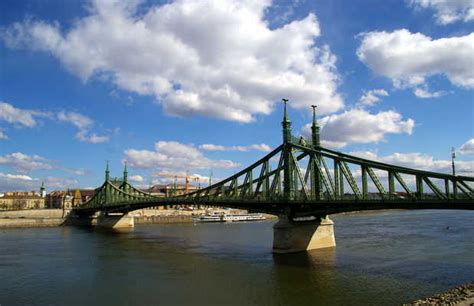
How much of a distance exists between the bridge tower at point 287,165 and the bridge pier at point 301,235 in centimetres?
301

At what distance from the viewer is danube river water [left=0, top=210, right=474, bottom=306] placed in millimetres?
28547

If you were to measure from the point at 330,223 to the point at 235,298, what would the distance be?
87.3 ft

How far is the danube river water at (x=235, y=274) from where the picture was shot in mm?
28547

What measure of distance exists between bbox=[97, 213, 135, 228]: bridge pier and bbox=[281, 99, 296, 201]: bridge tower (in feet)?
201

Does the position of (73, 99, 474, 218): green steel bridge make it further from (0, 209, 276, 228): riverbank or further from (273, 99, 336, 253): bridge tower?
(0, 209, 276, 228): riverbank

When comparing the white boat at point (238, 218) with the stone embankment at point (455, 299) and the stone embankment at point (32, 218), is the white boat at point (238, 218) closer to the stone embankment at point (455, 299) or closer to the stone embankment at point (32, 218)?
the stone embankment at point (32, 218)

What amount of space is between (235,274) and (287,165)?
20.3 m

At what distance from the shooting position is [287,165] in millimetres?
53812

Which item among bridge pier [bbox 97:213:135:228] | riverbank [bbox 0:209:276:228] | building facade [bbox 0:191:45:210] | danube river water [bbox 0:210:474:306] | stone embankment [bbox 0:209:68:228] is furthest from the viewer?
building facade [bbox 0:191:45:210]

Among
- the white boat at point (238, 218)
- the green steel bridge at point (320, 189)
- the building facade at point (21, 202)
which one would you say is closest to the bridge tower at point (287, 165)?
the green steel bridge at point (320, 189)

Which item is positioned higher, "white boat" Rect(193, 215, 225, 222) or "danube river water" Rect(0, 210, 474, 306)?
"white boat" Rect(193, 215, 225, 222)

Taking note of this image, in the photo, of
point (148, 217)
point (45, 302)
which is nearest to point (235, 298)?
point (45, 302)

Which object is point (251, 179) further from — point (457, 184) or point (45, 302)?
point (45, 302)

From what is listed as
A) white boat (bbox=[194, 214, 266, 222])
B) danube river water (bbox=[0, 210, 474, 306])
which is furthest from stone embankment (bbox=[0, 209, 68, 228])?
danube river water (bbox=[0, 210, 474, 306])
